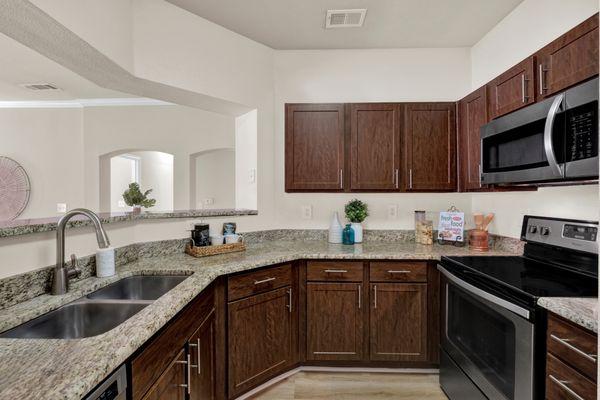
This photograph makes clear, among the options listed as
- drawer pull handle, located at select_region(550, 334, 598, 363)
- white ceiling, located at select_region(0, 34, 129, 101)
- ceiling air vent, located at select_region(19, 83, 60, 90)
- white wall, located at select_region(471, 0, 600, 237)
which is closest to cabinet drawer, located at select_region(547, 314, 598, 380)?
drawer pull handle, located at select_region(550, 334, 598, 363)

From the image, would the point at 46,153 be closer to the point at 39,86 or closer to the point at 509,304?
the point at 39,86

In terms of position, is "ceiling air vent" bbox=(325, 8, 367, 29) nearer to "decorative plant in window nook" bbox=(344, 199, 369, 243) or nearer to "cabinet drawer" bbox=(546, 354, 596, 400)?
"decorative plant in window nook" bbox=(344, 199, 369, 243)

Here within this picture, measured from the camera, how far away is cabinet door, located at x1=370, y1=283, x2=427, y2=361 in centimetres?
217

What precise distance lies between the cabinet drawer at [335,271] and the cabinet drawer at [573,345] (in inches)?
43.8

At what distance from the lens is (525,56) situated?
78.8 inches

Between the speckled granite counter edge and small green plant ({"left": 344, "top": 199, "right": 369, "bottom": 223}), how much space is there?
2.54ft

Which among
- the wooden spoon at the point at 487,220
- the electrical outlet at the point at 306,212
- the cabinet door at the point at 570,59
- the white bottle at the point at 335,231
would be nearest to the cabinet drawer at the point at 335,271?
the white bottle at the point at 335,231

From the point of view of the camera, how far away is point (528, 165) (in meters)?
1.55

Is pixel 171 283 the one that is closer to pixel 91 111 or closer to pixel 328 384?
pixel 328 384

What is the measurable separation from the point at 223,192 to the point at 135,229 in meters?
4.06

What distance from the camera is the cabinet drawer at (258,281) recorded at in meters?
1.86

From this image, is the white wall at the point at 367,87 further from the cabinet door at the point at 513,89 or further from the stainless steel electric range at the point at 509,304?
the stainless steel electric range at the point at 509,304

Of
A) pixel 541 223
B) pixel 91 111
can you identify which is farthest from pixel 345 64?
pixel 91 111

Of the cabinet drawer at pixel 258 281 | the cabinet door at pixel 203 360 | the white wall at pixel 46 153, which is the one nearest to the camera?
the cabinet door at pixel 203 360
